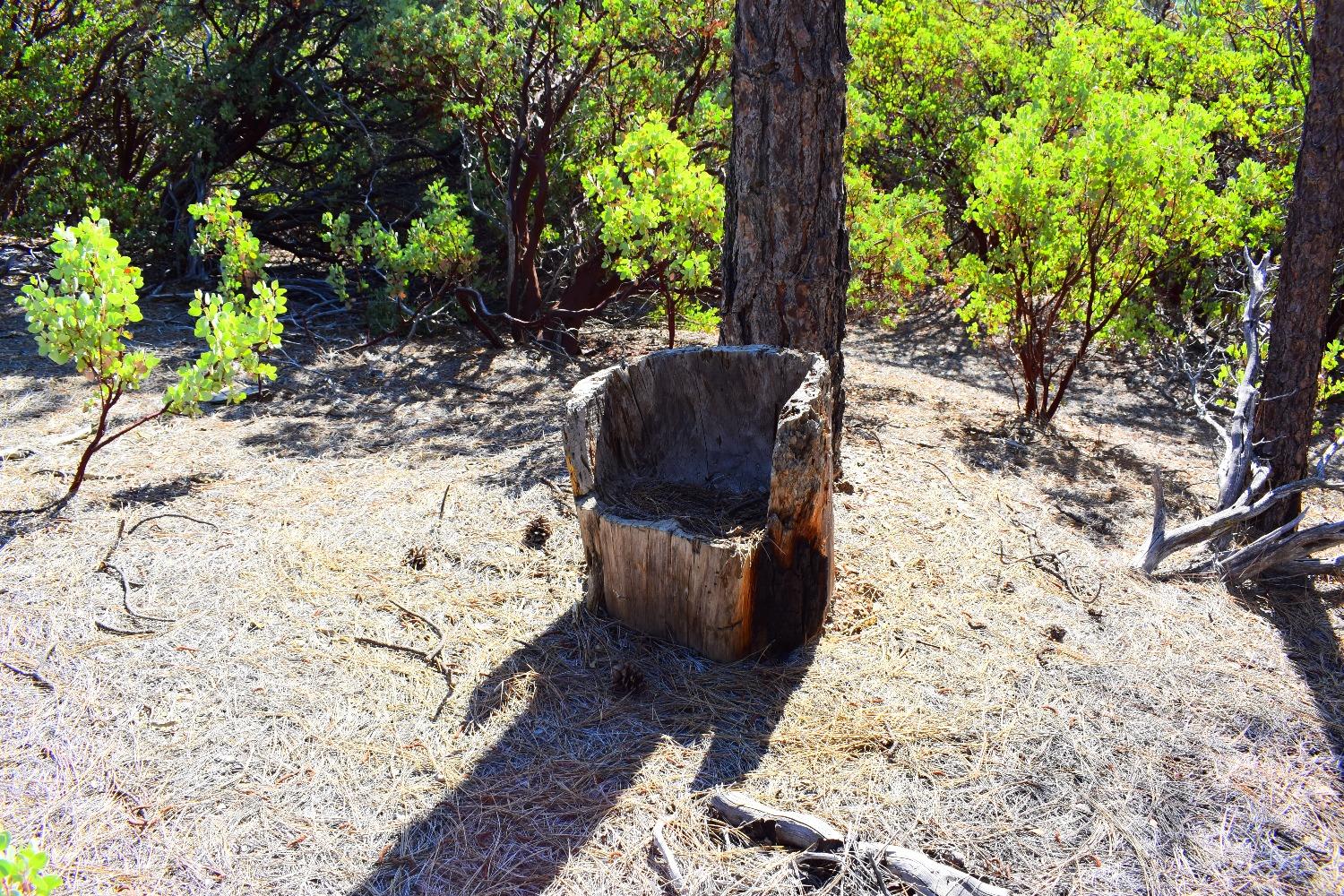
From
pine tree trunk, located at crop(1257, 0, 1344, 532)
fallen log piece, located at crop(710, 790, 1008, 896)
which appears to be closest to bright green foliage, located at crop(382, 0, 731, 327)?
pine tree trunk, located at crop(1257, 0, 1344, 532)

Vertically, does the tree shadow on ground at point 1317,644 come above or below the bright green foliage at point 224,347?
below

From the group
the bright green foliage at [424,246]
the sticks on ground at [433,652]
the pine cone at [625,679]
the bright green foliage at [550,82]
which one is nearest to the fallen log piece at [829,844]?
Answer: the pine cone at [625,679]

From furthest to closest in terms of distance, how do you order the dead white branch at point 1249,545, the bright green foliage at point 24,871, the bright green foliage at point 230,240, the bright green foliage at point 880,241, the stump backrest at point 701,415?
the bright green foliage at point 880,241
the bright green foliage at point 230,240
the dead white branch at point 1249,545
the stump backrest at point 701,415
the bright green foliage at point 24,871

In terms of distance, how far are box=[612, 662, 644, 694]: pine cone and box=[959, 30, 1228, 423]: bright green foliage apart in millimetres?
3596

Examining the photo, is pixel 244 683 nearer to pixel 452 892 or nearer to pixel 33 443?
pixel 452 892

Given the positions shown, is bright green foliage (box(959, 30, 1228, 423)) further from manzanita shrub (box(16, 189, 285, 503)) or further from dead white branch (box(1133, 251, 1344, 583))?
manzanita shrub (box(16, 189, 285, 503))

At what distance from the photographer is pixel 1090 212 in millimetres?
4988

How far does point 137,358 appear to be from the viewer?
3670mm

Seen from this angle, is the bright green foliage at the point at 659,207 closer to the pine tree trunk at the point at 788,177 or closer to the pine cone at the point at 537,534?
the pine tree trunk at the point at 788,177

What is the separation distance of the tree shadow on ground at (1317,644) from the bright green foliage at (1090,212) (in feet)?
6.49

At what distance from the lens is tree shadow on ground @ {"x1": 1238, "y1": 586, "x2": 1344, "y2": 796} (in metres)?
2.73

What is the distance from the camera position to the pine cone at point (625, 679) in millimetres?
2764

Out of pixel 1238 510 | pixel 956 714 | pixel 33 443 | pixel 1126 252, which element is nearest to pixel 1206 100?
pixel 1126 252

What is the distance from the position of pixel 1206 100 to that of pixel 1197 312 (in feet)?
6.06
